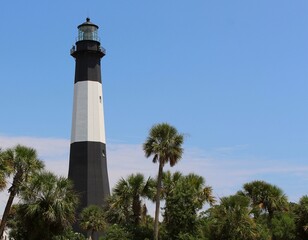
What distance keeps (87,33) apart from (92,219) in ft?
66.2

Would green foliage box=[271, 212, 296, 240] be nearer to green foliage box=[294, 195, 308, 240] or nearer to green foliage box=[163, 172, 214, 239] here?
green foliage box=[294, 195, 308, 240]

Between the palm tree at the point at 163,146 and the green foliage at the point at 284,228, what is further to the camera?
the green foliage at the point at 284,228

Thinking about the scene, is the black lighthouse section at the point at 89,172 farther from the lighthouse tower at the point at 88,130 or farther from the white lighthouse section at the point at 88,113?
the white lighthouse section at the point at 88,113

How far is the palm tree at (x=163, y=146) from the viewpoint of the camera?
3544 cm

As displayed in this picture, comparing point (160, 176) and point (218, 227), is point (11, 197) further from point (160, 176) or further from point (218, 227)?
point (218, 227)

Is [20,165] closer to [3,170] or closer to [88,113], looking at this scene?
[3,170]

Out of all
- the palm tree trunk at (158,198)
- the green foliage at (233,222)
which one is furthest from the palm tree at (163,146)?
the green foliage at (233,222)

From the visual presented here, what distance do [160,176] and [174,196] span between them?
5.97 ft

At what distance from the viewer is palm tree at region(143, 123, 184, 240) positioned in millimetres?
35438

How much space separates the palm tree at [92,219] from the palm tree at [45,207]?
46.4ft

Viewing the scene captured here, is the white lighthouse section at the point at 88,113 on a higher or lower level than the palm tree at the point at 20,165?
higher

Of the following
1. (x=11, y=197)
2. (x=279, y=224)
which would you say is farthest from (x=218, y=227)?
(x=11, y=197)

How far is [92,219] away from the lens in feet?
148

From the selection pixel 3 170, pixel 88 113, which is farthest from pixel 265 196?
pixel 3 170
